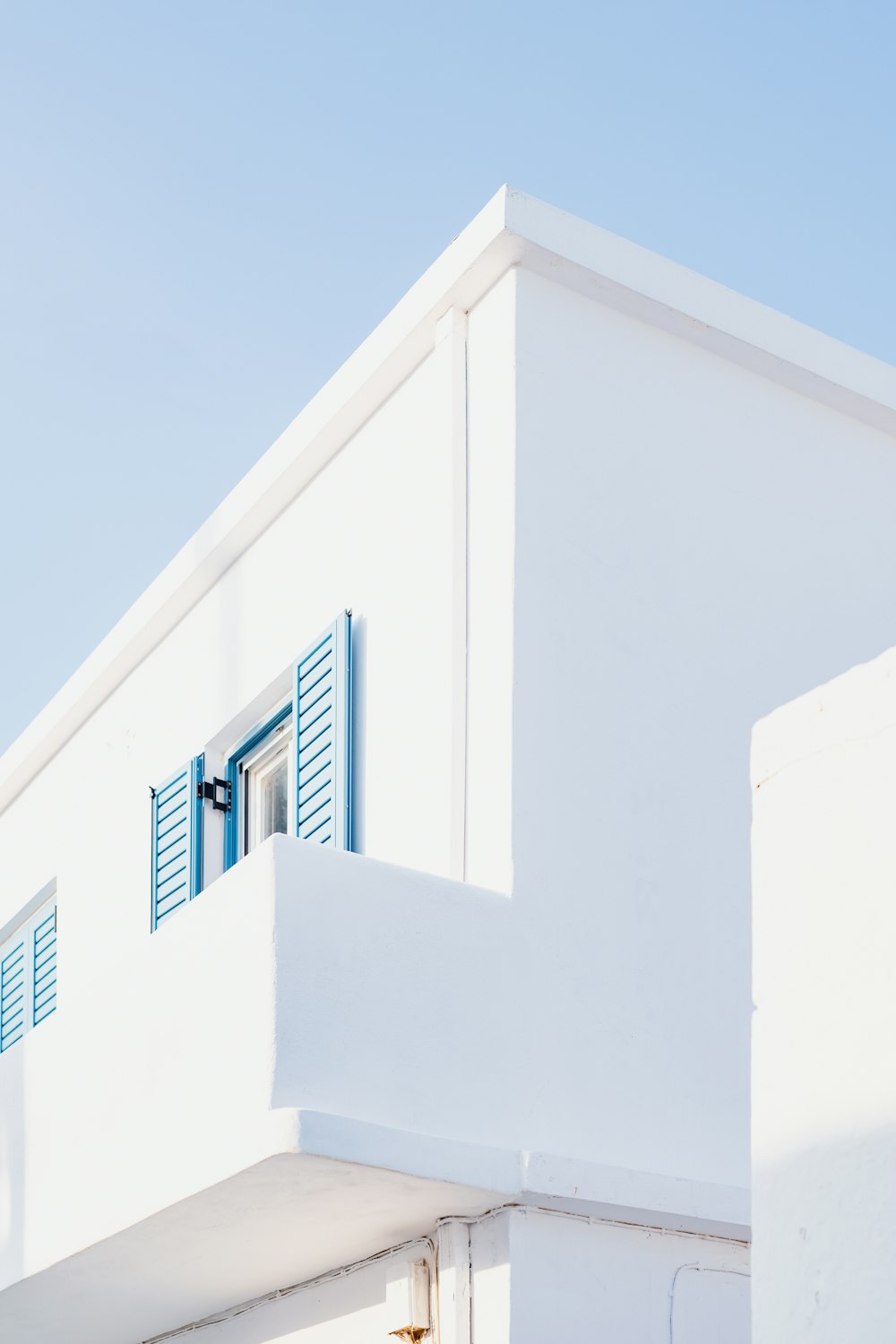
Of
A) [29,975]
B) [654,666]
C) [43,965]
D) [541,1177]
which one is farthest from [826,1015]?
[29,975]

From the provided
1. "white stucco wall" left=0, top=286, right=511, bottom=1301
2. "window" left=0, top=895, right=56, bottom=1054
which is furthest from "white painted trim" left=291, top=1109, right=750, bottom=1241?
"window" left=0, top=895, right=56, bottom=1054

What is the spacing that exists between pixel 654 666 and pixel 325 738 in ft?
4.40

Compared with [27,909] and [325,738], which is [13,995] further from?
[325,738]

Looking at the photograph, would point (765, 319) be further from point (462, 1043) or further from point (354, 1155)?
point (354, 1155)

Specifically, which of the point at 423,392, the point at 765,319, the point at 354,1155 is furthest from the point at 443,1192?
the point at 765,319

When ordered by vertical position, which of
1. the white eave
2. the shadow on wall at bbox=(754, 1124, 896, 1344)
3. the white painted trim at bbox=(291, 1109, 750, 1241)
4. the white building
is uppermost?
the white eave

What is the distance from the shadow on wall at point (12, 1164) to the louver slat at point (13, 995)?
2744 mm

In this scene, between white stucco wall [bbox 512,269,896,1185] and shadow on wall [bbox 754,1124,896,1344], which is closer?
shadow on wall [bbox 754,1124,896,1344]

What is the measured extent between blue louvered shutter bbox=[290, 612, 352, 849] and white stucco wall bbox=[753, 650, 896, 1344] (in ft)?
11.1

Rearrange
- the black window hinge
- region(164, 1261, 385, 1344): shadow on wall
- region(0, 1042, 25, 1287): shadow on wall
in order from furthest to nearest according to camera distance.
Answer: the black window hinge, region(0, 1042, 25, 1287): shadow on wall, region(164, 1261, 385, 1344): shadow on wall

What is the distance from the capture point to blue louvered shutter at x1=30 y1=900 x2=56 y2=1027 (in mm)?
9820

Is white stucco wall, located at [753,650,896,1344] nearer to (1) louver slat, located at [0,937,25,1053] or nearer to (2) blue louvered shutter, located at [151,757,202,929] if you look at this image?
(2) blue louvered shutter, located at [151,757,202,929]

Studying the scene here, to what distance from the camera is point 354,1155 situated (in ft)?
18.0

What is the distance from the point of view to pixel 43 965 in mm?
10023
